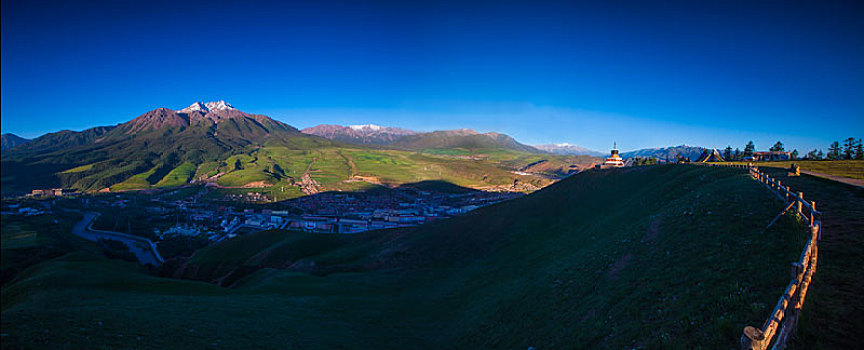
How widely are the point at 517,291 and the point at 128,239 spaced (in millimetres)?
132570

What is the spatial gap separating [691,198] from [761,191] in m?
4.65

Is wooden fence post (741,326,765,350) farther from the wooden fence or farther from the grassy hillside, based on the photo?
the grassy hillside

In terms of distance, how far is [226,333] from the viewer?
57.6ft

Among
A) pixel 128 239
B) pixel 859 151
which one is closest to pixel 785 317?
pixel 859 151

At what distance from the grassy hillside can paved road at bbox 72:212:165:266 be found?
53.4 metres

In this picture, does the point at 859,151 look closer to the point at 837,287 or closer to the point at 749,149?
the point at 749,149

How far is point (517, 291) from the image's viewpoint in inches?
901

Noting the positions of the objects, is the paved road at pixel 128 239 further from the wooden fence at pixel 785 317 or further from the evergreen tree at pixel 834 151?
the evergreen tree at pixel 834 151

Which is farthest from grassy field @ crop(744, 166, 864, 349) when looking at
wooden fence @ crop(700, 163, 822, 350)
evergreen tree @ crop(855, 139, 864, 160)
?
evergreen tree @ crop(855, 139, 864, 160)

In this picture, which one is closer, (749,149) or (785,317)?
(785,317)

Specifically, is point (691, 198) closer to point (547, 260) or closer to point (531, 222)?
point (547, 260)

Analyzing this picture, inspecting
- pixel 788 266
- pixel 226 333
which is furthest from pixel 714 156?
pixel 226 333

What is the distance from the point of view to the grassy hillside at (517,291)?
11.5m

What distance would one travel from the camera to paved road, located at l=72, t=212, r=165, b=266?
84.9 m
